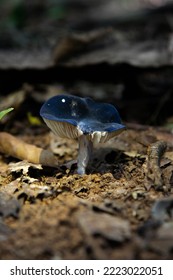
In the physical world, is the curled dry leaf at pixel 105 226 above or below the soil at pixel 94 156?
below

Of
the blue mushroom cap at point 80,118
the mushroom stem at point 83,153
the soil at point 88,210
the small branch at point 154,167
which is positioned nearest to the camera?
the soil at point 88,210

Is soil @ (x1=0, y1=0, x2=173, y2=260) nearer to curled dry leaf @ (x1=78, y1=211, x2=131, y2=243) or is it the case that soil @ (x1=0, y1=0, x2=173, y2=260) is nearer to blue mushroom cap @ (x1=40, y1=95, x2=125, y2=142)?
curled dry leaf @ (x1=78, y1=211, x2=131, y2=243)

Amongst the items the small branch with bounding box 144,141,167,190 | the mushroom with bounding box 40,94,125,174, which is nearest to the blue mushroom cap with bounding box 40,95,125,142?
the mushroom with bounding box 40,94,125,174

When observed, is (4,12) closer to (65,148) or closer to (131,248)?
(65,148)

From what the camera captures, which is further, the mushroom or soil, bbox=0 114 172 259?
the mushroom

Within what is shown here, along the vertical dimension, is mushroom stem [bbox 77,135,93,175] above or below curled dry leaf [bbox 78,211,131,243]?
above

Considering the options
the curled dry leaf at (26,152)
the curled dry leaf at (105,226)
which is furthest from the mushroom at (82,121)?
the curled dry leaf at (105,226)

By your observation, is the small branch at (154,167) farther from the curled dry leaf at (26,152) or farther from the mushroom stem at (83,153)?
the curled dry leaf at (26,152)
